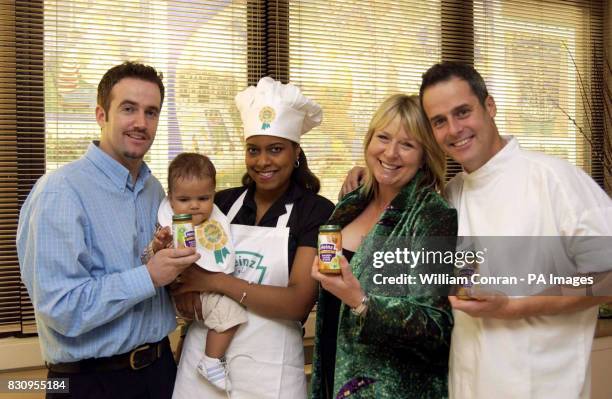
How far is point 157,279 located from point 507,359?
1008mm

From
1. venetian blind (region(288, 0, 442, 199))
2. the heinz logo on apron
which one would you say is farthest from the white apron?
venetian blind (region(288, 0, 442, 199))

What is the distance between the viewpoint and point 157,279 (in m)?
1.63

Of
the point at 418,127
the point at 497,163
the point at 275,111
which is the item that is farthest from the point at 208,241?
the point at 497,163

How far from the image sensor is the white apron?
72.2 inches

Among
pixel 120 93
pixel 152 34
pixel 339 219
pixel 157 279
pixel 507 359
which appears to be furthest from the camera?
pixel 152 34

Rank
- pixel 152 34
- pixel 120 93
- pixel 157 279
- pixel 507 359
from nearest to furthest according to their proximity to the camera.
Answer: pixel 507 359, pixel 157 279, pixel 120 93, pixel 152 34

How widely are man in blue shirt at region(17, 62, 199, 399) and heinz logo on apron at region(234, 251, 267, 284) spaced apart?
0.85 feet

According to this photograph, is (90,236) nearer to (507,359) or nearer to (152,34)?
(507,359)

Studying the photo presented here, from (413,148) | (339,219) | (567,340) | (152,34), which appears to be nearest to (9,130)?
(152,34)

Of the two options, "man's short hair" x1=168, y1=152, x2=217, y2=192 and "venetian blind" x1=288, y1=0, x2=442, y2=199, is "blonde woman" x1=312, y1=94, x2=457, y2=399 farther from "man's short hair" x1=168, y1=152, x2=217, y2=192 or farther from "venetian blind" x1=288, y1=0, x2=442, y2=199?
"venetian blind" x1=288, y1=0, x2=442, y2=199

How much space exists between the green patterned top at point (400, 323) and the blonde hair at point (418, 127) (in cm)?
5

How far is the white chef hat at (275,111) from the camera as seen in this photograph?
196 cm

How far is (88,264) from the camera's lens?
164 cm

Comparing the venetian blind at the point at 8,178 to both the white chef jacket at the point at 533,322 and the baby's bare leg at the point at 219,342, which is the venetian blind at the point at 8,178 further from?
the white chef jacket at the point at 533,322
